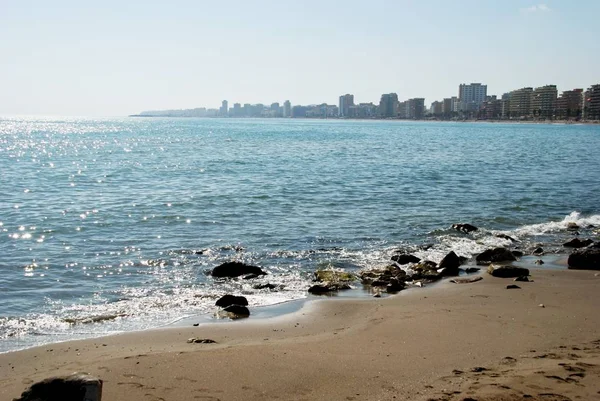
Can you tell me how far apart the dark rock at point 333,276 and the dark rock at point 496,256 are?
4798mm

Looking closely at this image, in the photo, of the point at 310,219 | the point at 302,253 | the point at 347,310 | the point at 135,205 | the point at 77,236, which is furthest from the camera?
the point at 135,205

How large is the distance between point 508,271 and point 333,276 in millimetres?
4883

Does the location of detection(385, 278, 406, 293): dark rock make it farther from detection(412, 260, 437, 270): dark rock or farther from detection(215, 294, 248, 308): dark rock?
detection(215, 294, 248, 308): dark rock

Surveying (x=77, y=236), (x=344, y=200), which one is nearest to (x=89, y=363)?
(x=77, y=236)

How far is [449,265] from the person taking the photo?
57.1 ft

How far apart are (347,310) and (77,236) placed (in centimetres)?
1260

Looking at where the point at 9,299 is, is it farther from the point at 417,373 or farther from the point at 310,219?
the point at 310,219

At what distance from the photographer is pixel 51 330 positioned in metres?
11.9

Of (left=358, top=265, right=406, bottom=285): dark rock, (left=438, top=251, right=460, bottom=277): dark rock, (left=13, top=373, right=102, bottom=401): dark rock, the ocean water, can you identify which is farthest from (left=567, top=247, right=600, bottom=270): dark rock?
(left=13, top=373, right=102, bottom=401): dark rock

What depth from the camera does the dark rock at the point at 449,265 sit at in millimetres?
17078

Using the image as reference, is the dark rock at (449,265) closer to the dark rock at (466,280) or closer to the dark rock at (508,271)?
the dark rock at (466,280)

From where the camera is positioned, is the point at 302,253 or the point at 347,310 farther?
the point at 302,253

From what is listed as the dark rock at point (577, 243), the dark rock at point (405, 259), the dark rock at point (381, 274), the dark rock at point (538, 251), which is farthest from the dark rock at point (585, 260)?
the dark rock at point (381, 274)

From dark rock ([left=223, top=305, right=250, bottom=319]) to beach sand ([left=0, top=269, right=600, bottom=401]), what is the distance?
44cm
